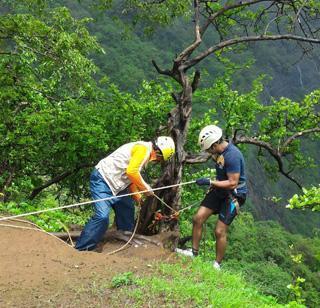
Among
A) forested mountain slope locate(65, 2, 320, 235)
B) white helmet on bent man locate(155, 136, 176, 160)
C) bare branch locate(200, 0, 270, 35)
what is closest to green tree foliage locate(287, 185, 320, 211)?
white helmet on bent man locate(155, 136, 176, 160)

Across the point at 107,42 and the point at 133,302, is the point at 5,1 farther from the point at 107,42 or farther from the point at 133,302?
the point at 107,42

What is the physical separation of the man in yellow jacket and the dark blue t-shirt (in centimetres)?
70

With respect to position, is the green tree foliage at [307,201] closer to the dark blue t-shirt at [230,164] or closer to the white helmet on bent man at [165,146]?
the dark blue t-shirt at [230,164]

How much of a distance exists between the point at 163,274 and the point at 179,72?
460 cm

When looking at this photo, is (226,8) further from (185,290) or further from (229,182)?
(185,290)

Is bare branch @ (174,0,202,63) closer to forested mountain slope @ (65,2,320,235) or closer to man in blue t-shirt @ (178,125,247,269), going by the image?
man in blue t-shirt @ (178,125,247,269)

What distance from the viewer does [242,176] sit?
7.45m

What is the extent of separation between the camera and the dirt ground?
5.00 metres

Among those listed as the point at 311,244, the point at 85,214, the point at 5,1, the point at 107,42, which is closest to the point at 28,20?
the point at 5,1

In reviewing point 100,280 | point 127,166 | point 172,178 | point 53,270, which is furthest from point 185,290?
point 172,178

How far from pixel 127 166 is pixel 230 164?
1401 millimetres

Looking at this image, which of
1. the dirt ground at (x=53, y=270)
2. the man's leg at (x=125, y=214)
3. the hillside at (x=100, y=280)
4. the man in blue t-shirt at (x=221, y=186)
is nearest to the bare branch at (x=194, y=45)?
the man in blue t-shirt at (x=221, y=186)

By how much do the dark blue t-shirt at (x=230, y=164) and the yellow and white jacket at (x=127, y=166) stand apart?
950 mm

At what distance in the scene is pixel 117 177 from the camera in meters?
7.19
